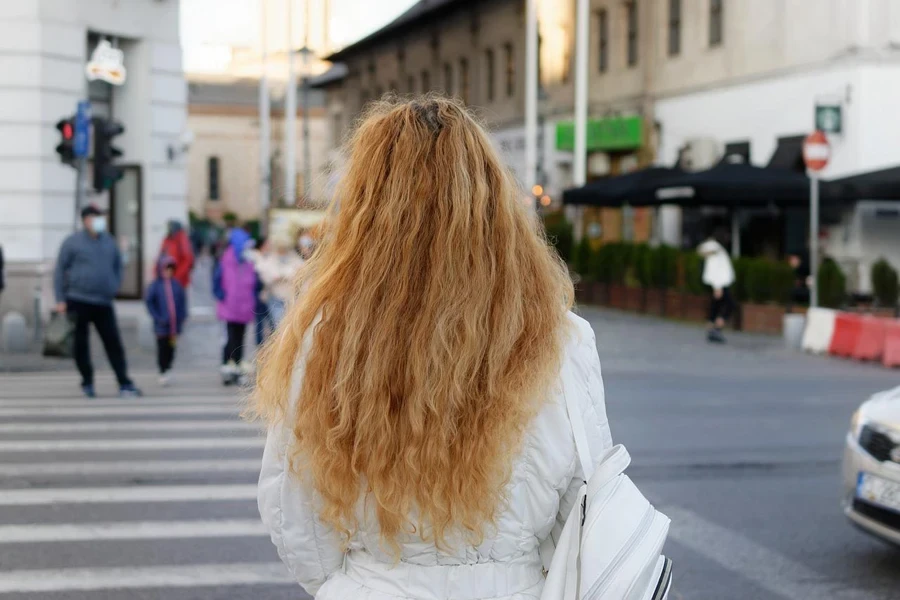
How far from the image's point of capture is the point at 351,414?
7.72 ft

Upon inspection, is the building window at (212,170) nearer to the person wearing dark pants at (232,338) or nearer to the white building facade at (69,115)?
the white building facade at (69,115)

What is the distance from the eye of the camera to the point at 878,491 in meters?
6.35

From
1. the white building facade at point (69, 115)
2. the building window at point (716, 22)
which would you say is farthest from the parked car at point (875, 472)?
the building window at point (716, 22)

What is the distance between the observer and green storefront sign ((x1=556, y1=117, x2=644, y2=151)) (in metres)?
34.7

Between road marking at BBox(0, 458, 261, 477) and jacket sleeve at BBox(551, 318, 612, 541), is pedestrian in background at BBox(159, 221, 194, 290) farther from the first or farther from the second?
jacket sleeve at BBox(551, 318, 612, 541)

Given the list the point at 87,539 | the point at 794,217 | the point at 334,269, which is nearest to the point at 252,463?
the point at 87,539

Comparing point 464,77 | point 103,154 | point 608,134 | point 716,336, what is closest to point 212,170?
point 464,77

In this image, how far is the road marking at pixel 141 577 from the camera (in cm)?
602

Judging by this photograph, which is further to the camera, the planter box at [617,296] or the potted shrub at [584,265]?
the potted shrub at [584,265]

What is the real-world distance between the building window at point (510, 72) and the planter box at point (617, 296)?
666 inches

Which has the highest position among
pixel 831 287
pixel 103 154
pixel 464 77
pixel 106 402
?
pixel 464 77

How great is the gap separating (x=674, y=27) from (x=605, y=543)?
107ft

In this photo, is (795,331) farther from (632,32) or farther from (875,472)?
(632,32)

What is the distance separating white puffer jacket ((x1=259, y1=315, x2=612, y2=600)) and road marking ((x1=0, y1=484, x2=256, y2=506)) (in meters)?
5.76
